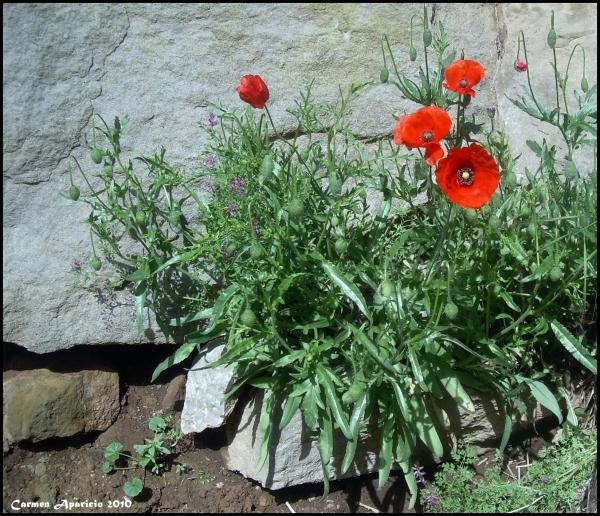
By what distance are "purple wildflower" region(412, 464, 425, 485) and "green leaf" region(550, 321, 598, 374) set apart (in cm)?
65

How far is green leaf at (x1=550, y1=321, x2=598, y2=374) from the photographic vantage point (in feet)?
7.83

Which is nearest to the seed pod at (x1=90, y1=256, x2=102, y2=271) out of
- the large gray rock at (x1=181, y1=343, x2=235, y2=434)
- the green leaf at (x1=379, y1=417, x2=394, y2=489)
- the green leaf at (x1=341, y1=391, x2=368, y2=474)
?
the large gray rock at (x1=181, y1=343, x2=235, y2=434)

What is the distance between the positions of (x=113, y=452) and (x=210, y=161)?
1204 millimetres

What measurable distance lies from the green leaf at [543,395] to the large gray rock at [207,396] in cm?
106

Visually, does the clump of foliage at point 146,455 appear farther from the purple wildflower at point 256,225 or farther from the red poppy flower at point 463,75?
the red poppy flower at point 463,75

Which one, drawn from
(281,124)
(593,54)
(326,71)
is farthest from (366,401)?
(593,54)

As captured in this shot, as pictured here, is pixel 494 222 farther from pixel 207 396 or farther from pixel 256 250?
pixel 207 396

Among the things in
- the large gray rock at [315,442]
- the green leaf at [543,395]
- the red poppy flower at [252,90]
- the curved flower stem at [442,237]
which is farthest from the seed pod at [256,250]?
the green leaf at [543,395]

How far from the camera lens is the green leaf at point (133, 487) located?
276 cm

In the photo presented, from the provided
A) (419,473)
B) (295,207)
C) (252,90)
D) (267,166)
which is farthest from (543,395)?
(252,90)

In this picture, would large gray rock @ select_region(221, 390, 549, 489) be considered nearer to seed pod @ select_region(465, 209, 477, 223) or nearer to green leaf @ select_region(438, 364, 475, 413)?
green leaf @ select_region(438, 364, 475, 413)

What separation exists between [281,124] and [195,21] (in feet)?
2.01

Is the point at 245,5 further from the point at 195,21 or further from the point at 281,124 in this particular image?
the point at 281,124

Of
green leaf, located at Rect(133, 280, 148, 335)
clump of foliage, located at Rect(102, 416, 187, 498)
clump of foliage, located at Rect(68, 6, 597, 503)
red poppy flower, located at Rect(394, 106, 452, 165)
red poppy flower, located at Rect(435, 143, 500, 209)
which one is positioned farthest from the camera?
clump of foliage, located at Rect(102, 416, 187, 498)
